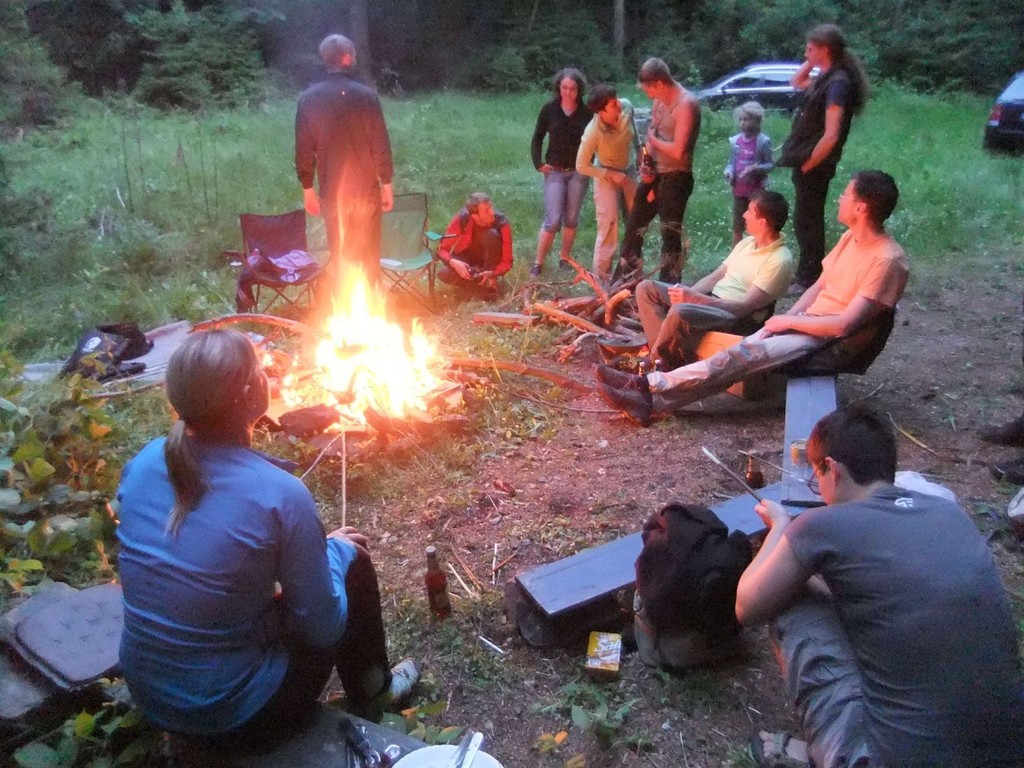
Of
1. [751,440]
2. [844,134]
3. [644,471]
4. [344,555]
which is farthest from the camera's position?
[844,134]

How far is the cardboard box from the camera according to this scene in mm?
2635

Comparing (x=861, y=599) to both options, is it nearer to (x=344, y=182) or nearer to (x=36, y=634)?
(x=36, y=634)

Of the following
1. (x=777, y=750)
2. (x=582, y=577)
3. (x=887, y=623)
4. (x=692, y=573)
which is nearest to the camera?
(x=887, y=623)

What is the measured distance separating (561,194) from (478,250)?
839mm

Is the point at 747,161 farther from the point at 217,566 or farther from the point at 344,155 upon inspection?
the point at 217,566

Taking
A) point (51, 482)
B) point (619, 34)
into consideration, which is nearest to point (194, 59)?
point (619, 34)

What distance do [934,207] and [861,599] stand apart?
803 cm

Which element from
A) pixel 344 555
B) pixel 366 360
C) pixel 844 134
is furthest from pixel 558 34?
pixel 344 555

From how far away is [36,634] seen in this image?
7.73 feet

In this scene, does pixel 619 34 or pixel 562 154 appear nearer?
pixel 562 154

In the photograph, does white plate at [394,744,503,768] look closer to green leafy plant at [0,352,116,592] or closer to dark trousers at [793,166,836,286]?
green leafy plant at [0,352,116,592]

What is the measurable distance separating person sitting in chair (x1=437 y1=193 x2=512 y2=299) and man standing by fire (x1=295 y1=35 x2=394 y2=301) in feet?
2.54

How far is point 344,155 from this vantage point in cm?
542

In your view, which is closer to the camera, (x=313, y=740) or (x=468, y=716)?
(x=313, y=740)
